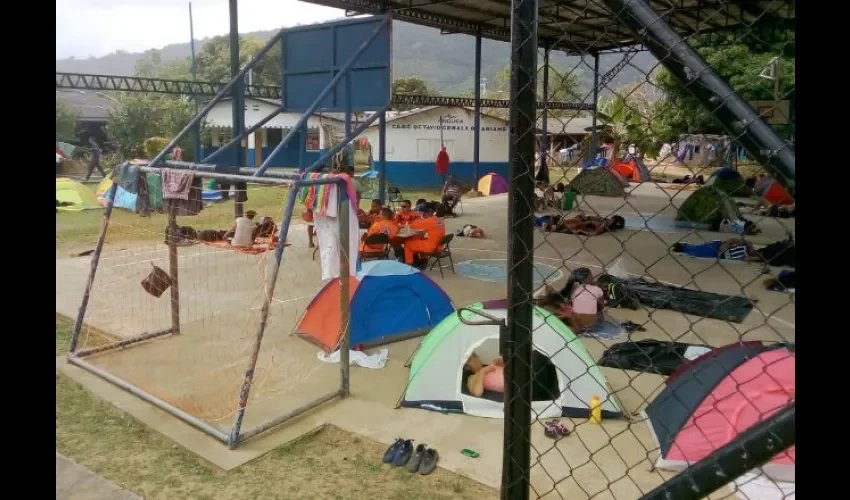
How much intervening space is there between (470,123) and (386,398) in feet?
65.6

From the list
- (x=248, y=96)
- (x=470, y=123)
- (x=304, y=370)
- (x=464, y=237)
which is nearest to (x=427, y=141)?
(x=470, y=123)

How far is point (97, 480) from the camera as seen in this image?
11.8ft

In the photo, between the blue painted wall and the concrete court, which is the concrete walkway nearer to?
the concrete court

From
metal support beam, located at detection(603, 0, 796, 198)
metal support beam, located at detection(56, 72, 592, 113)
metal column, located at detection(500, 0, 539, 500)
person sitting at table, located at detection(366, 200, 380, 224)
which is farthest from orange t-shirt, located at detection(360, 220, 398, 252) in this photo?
metal support beam, located at detection(56, 72, 592, 113)

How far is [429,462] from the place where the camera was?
3979 mm

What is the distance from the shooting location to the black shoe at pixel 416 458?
3.95 metres

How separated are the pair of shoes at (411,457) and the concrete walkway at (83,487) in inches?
56.6

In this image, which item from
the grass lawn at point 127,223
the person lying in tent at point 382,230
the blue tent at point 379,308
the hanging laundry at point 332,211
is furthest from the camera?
the grass lawn at point 127,223

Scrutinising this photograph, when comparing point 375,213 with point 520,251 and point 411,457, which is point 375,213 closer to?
point 411,457

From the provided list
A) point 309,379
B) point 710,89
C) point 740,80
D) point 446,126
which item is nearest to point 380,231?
point 309,379

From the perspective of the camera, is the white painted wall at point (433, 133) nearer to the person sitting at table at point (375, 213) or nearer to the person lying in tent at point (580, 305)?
the person sitting at table at point (375, 213)

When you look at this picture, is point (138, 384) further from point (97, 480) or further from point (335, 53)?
point (335, 53)

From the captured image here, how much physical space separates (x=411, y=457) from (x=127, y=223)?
34.7 feet

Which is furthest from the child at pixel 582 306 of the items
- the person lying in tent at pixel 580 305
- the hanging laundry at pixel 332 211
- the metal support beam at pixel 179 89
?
the metal support beam at pixel 179 89
